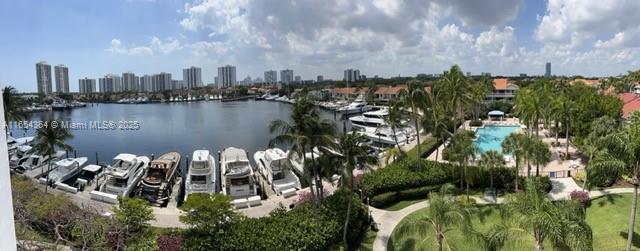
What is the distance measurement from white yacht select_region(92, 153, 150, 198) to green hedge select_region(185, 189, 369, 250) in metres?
12.2

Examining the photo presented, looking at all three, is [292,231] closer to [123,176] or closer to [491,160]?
[491,160]

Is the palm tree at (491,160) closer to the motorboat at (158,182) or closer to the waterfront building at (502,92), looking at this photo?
the motorboat at (158,182)

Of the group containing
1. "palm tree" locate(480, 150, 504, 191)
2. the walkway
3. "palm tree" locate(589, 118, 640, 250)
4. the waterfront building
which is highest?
the waterfront building

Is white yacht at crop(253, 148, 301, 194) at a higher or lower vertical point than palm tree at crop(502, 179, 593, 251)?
lower

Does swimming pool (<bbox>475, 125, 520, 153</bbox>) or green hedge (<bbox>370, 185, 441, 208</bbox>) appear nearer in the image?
green hedge (<bbox>370, 185, 441, 208</bbox>)

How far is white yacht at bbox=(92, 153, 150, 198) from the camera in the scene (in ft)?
95.0

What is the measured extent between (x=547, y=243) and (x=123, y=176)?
27648 millimetres

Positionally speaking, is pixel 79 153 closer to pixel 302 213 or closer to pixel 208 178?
pixel 208 178

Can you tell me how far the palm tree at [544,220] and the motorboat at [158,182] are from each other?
74.1 feet

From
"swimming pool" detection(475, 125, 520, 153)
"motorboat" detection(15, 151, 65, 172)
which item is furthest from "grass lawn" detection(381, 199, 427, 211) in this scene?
"motorboat" detection(15, 151, 65, 172)

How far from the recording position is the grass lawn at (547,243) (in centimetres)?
1788

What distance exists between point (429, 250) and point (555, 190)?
12.8m

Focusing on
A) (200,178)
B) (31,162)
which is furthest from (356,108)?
(31,162)

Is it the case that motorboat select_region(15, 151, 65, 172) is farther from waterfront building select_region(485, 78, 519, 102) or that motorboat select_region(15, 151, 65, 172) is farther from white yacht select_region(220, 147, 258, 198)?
waterfront building select_region(485, 78, 519, 102)
